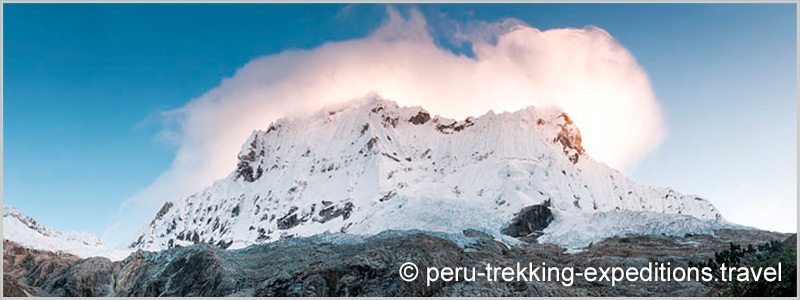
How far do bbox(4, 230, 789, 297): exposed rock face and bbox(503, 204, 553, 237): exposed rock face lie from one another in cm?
4394

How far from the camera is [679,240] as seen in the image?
90250mm

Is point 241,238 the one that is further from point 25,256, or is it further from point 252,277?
point 252,277

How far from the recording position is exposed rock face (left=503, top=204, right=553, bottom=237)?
414 ft

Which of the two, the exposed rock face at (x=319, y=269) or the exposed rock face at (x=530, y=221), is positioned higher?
the exposed rock face at (x=530, y=221)

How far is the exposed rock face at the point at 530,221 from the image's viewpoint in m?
126

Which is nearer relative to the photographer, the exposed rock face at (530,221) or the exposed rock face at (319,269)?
the exposed rock face at (319,269)

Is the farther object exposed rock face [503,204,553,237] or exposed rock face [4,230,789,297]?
exposed rock face [503,204,553,237]

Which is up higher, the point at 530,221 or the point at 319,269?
the point at 530,221

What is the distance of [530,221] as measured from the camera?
128625 millimetres

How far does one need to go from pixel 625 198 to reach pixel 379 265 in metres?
148

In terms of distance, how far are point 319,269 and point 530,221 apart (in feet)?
276

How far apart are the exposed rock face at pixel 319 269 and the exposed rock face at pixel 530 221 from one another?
43941mm

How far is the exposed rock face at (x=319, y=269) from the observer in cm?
5003

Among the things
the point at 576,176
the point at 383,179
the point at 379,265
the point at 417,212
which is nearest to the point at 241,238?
the point at 383,179
